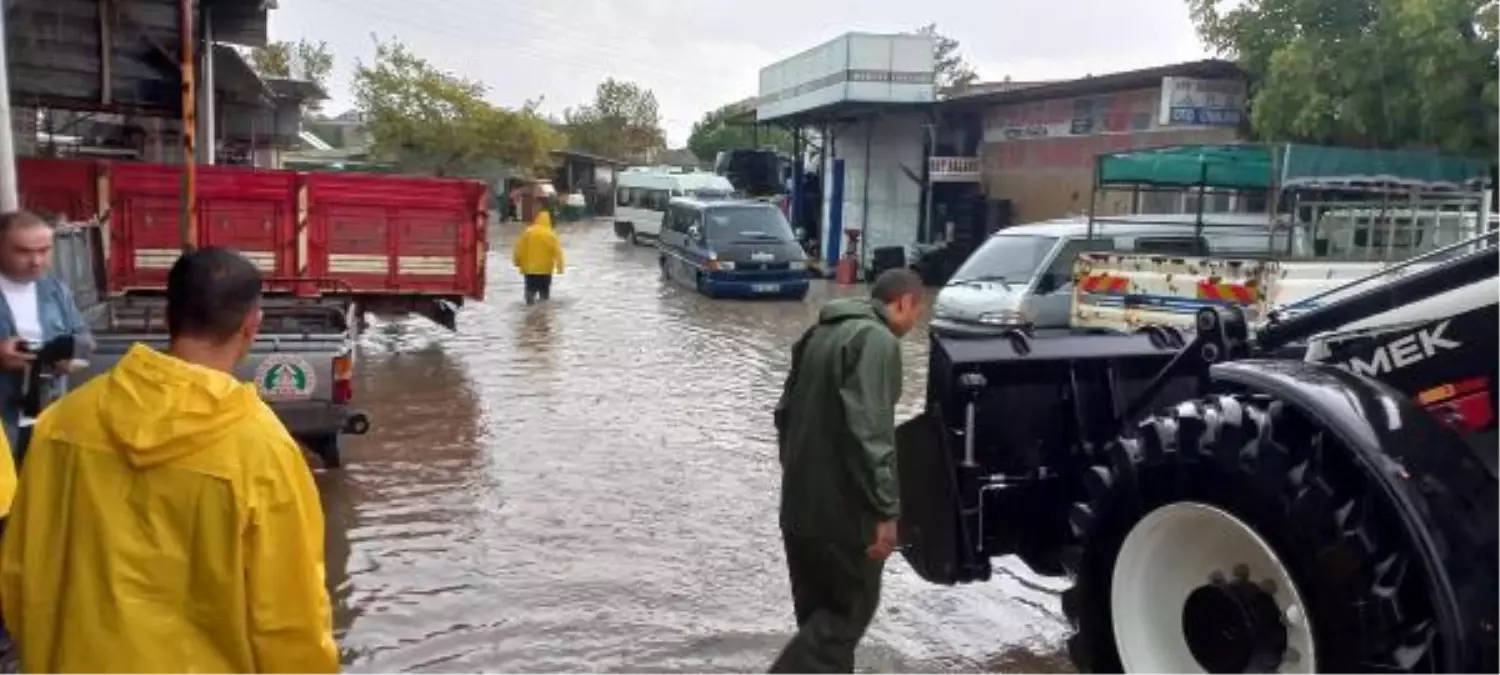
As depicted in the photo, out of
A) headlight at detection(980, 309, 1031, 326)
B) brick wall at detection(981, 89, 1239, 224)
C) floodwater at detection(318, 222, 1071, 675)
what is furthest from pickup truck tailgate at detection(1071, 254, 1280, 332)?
brick wall at detection(981, 89, 1239, 224)

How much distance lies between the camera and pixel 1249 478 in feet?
11.1

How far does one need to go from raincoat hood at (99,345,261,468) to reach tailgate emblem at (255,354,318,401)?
5.08 m

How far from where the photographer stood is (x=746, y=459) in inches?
356

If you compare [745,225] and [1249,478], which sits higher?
[745,225]

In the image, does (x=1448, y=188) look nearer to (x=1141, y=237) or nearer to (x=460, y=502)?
(x=1141, y=237)

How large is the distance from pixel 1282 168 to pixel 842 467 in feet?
33.6

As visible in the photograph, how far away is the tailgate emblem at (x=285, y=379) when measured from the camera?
710 centimetres

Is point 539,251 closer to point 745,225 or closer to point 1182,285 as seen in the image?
point 745,225

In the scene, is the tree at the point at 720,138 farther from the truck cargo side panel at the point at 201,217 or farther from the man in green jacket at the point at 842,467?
the man in green jacket at the point at 842,467

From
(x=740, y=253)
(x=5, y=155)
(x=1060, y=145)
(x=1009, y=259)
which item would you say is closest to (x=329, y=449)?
(x=5, y=155)

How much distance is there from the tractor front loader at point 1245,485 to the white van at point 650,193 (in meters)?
28.0

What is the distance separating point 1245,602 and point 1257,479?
40 cm

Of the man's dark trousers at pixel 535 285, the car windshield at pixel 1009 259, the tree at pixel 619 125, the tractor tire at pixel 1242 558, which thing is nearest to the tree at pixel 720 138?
the tree at pixel 619 125

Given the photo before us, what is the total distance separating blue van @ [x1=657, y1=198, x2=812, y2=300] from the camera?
21.1m
